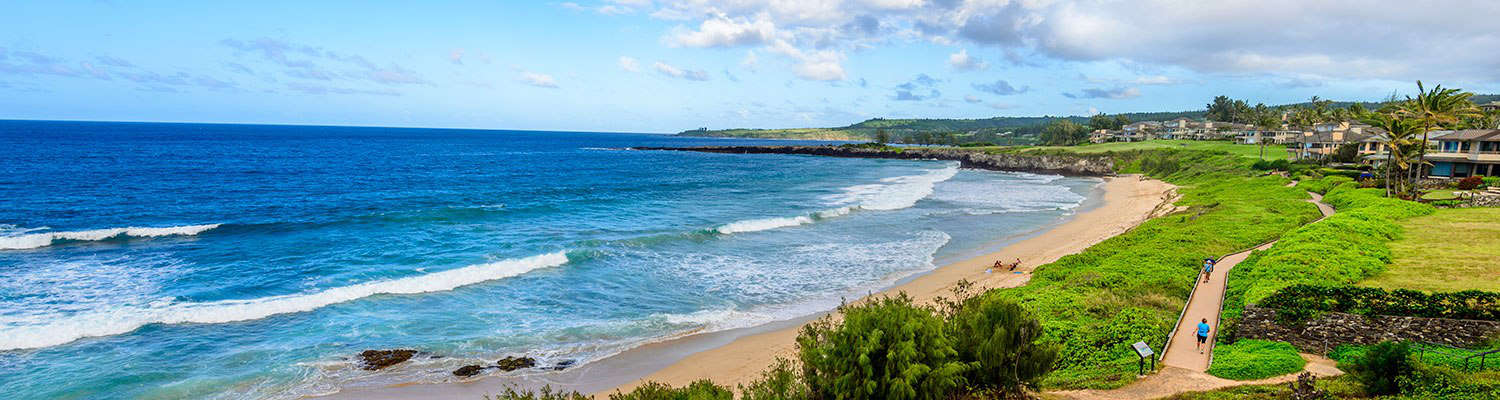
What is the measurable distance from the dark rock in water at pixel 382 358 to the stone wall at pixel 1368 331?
23368 millimetres

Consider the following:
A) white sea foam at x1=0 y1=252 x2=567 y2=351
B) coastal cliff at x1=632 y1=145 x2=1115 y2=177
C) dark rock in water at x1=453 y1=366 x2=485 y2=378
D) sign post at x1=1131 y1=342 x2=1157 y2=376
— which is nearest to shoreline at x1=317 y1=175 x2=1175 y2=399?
dark rock in water at x1=453 y1=366 x2=485 y2=378

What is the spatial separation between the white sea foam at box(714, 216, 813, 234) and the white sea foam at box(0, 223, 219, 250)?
29799mm

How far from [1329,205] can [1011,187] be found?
3938 centimetres

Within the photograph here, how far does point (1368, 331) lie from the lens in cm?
1666

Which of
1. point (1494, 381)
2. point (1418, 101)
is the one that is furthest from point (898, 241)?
point (1418, 101)

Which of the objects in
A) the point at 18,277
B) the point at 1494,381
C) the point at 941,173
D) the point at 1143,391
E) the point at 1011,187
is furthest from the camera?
the point at 941,173

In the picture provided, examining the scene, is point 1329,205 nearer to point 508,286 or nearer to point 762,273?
point 762,273

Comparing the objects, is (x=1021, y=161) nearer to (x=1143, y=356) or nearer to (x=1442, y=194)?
(x=1442, y=194)

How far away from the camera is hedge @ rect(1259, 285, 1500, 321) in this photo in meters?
16.5

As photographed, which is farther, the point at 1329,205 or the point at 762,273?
the point at 1329,205

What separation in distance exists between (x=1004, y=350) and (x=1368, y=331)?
34.0ft

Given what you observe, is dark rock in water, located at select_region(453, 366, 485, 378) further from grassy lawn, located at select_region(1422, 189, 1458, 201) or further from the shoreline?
grassy lawn, located at select_region(1422, 189, 1458, 201)

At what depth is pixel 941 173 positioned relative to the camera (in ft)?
339

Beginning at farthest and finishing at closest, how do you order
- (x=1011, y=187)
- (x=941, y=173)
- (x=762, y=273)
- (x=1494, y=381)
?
(x=941, y=173), (x=1011, y=187), (x=762, y=273), (x=1494, y=381)
